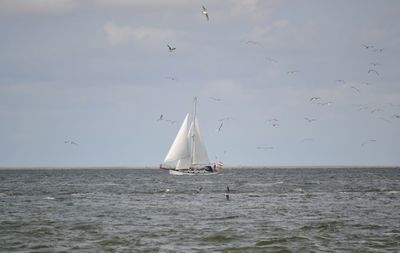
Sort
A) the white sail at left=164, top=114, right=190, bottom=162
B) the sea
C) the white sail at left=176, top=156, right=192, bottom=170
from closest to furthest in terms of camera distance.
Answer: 1. the sea
2. the white sail at left=164, top=114, right=190, bottom=162
3. the white sail at left=176, top=156, right=192, bottom=170

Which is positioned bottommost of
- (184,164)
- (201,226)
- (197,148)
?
(201,226)

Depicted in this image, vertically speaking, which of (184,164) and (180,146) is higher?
(180,146)

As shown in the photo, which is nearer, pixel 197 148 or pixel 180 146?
pixel 180 146

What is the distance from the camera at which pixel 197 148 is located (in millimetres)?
148750

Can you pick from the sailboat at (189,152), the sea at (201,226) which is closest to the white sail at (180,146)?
the sailboat at (189,152)

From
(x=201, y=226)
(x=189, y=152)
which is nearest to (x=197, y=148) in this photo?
(x=189, y=152)

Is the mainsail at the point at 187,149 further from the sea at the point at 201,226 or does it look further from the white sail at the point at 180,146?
the sea at the point at 201,226

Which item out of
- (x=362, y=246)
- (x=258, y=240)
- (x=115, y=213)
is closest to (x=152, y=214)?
(x=115, y=213)

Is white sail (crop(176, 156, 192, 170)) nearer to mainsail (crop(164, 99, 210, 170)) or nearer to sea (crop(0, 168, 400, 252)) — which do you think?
mainsail (crop(164, 99, 210, 170))

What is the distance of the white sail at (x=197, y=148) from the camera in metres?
148

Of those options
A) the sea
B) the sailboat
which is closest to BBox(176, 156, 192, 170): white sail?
the sailboat

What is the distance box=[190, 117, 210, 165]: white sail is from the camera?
486 feet

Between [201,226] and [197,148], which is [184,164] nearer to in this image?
[197,148]

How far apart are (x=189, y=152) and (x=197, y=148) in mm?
2099
